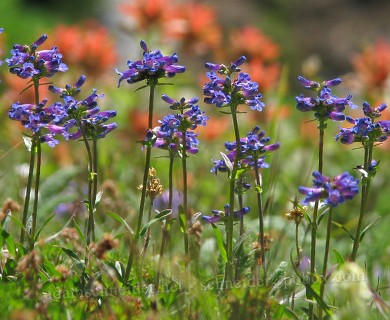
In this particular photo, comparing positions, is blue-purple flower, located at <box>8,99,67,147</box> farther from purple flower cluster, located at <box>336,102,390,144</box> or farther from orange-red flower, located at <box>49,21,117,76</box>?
orange-red flower, located at <box>49,21,117,76</box>

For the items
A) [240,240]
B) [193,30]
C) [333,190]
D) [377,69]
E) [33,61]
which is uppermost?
[193,30]

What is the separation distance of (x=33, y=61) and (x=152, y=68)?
0.31m

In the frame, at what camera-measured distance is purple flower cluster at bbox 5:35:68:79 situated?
6.70ft

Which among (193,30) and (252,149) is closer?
(252,149)

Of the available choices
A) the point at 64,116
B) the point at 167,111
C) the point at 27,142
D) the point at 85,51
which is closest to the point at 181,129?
the point at 64,116

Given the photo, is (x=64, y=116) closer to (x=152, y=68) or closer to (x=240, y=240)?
(x=152, y=68)

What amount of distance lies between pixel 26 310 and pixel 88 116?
56cm

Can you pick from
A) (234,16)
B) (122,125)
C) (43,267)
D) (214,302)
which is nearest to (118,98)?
(122,125)

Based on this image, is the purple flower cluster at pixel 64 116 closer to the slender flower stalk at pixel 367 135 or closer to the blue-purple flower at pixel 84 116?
the blue-purple flower at pixel 84 116

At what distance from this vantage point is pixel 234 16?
1009 cm

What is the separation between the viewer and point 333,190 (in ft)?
6.10

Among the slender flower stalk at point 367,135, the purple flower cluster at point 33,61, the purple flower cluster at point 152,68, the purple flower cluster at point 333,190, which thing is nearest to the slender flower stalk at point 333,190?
the purple flower cluster at point 333,190

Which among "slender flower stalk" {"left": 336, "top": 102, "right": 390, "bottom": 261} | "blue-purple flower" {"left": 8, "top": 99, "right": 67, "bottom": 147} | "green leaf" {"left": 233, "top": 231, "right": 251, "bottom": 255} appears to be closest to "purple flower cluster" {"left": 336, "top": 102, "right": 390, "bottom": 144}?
"slender flower stalk" {"left": 336, "top": 102, "right": 390, "bottom": 261}

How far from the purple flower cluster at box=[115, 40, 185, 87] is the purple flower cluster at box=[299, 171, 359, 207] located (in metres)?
0.46
